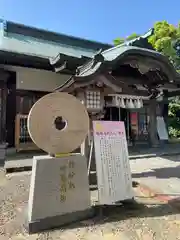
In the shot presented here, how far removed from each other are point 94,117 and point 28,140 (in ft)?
15.6

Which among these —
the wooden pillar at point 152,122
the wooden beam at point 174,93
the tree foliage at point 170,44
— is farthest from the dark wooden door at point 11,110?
the tree foliage at point 170,44

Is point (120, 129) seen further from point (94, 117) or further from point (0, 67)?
point (0, 67)

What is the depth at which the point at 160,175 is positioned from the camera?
19.5 ft

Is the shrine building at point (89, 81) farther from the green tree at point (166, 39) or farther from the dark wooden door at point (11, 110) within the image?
the green tree at point (166, 39)

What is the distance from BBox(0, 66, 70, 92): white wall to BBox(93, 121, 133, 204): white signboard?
19.4ft

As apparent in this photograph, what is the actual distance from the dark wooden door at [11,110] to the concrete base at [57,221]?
20.8 feet

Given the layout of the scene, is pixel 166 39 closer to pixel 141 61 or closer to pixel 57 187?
pixel 141 61

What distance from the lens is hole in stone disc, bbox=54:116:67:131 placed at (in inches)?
138

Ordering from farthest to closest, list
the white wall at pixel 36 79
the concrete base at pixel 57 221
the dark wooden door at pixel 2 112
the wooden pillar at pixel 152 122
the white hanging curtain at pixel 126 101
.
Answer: the wooden pillar at pixel 152 122 < the white wall at pixel 36 79 < the dark wooden door at pixel 2 112 < the white hanging curtain at pixel 126 101 < the concrete base at pixel 57 221

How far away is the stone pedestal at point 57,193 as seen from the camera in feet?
10.2

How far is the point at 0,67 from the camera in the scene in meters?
8.22

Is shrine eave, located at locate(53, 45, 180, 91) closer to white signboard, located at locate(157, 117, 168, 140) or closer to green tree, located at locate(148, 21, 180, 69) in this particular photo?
white signboard, located at locate(157, 117, 168, 140)

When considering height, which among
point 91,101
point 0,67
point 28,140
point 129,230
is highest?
point 0,67

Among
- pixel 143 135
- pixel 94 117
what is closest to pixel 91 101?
pixel 94 117
